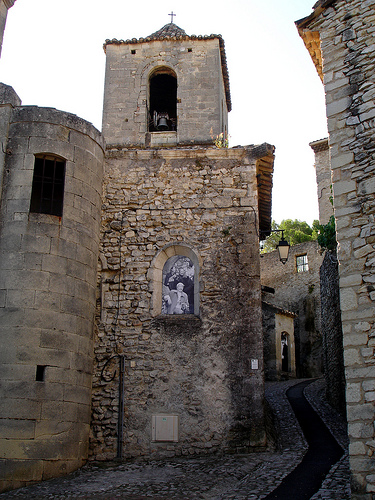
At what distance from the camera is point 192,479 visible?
8008 millimetres

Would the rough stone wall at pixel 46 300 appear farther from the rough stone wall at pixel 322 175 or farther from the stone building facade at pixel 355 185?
the rough stone wall at pixel 322 175

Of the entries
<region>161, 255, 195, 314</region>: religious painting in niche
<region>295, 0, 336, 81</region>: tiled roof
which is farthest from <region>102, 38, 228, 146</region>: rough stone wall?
<region>295, 0, 336, 81</region>: tiled roof

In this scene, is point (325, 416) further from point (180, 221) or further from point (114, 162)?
point (114, 162)

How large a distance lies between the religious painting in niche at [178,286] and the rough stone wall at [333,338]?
4730 millimetres

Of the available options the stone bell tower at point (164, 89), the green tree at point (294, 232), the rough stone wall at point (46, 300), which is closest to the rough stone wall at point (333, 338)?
the stone bell tower at point (164, 89)

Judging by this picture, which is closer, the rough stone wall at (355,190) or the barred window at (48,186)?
the rough stone wall at (355,190)

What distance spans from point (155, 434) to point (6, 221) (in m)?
4.65

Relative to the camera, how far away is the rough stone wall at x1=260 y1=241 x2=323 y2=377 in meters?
27.4

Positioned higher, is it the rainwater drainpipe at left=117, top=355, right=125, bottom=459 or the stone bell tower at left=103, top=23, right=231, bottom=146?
the stone bell tower at left=103, top=23, right=231, bottom=146

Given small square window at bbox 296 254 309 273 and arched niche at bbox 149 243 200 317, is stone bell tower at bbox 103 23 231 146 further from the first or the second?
small square window at bbox 296 254 309 273

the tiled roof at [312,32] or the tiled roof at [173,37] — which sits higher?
the tiled roof at [173,37]

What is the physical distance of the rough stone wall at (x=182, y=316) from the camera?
373 inches

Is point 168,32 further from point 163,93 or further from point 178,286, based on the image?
point 178,286

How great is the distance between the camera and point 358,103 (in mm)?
7520
